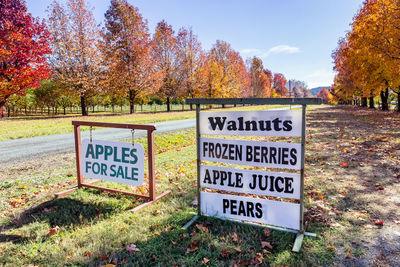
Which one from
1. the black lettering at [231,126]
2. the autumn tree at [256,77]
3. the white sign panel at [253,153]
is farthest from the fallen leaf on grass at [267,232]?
the autumn tree at [256,77]

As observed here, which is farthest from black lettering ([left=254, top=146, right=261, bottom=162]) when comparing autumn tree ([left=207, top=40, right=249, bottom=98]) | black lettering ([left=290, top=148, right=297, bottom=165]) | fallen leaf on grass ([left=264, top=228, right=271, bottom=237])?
autumn tree ([left=207, top=40, right=249, bottom=98])

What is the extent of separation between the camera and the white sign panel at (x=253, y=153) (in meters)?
3.06

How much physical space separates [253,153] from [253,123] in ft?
1.30

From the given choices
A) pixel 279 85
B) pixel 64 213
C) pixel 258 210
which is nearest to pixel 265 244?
pixel 258 210

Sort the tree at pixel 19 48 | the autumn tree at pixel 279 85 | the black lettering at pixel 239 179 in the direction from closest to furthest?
the black lettering at pixel 239 179
the tree at pixel 19 48
the autumn tree at pixel 279 85

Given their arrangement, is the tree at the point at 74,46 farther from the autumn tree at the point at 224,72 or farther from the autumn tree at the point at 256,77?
the autumn tree at the point at 256,77

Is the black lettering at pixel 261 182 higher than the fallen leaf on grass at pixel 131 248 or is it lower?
higher

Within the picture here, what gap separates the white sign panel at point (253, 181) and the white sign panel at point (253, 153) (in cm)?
14

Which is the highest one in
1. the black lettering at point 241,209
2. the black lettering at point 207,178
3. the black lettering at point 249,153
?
the black lettering at point 249,153

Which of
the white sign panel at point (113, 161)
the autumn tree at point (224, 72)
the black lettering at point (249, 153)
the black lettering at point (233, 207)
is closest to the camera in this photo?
the black lettering at point (249, 153)

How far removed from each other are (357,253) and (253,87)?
59.0 m

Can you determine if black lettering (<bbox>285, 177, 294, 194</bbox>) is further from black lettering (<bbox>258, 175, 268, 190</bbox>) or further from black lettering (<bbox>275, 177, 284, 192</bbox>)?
black lettering (<bbox>258, 175, 268, 190</bbox>)

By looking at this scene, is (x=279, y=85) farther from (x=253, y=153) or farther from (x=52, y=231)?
(x=52, y=231)

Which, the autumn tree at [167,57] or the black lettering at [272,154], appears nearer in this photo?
the black lettering at [272,154]
